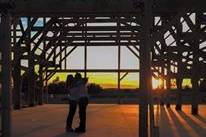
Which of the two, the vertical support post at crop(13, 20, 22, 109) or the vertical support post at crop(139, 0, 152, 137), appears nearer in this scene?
the vertical support post at crop(139, 0, 152, 137)

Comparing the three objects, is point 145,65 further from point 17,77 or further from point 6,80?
point 17,77

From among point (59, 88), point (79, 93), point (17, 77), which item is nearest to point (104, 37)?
point (17, 77)

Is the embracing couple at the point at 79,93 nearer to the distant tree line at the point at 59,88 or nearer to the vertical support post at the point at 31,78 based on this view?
the vertical support post at the point at 31,78

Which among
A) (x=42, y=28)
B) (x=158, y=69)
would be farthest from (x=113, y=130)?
(x=158, y=69)

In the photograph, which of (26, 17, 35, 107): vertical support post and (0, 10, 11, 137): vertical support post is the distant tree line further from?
(0, 10, 11, 137): vertical support post

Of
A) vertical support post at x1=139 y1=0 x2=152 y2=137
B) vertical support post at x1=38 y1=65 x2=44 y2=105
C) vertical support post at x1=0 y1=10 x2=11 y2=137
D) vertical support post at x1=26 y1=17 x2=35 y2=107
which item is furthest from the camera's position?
vertical support post at x1=38 y1=65 x2=44 y2=105

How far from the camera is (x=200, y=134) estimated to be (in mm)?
14070

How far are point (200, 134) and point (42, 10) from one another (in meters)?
4.50

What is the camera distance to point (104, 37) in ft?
111

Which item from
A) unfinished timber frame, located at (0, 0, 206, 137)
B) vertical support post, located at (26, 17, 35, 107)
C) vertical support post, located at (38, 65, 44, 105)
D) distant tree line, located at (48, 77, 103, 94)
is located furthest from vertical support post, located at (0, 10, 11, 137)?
distant tree line, located at (48, 77, 103, 94)

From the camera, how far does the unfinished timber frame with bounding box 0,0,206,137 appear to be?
35.5 ft

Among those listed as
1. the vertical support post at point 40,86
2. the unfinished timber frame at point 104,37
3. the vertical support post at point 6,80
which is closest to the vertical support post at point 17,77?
the unfinished timber frame at point 104,37

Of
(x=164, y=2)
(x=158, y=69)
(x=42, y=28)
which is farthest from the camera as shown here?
(x=158, y=69)

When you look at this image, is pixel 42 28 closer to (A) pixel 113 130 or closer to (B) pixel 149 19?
(A) pixel 113 130
